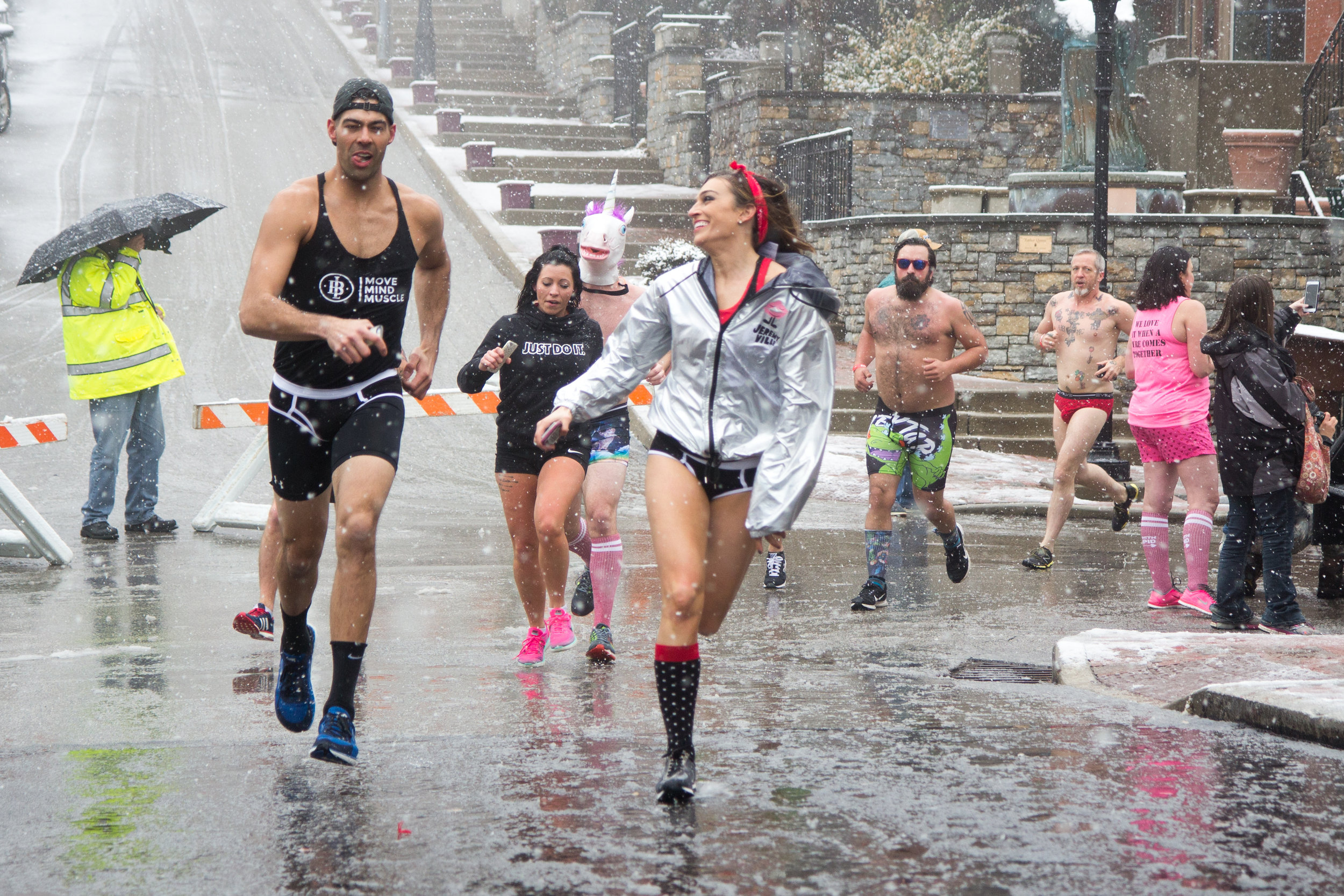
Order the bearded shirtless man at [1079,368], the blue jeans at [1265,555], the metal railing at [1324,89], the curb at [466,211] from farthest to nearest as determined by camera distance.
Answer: the curb at [466,211], the metal railing at [1324,89], the bearded shirtless man at [1079,368], the blue jeans at [1265,555]

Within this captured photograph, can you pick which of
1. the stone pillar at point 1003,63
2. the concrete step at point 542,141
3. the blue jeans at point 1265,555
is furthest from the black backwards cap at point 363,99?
the concrete step at point 542,141

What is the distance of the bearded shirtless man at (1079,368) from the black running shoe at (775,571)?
70.4 inches

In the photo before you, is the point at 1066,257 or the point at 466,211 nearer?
the point at 1066,257

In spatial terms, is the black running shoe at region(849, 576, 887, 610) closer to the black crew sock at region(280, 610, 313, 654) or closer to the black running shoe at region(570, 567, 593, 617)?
the black running shoe at region(570, 567, 593, 617)

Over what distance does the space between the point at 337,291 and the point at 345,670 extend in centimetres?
120

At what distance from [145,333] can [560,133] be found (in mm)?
Answer: 19198

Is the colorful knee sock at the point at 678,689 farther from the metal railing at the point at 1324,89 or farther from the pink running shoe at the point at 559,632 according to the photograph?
the metal railing at the point at 1324,89

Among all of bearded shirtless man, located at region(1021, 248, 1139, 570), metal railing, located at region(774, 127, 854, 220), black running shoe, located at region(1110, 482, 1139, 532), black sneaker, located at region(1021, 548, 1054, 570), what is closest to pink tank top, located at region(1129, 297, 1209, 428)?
bearded shirtless man, located at region(1021, 248, 1139, 570)

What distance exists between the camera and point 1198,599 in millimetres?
7922

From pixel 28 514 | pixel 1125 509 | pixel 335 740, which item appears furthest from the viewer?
pixel 1125 509

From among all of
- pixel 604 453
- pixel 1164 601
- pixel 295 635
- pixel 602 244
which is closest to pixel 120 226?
pixel 602 244

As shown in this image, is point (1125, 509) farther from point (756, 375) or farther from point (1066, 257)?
point (1066, 257)

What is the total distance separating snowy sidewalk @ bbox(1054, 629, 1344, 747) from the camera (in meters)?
4.88

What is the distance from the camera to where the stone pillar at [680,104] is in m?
24.3
